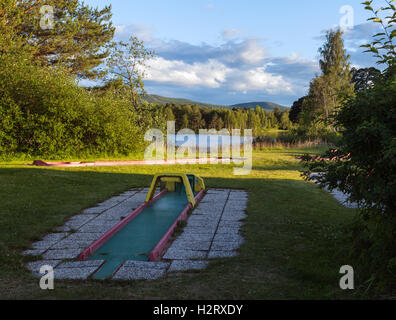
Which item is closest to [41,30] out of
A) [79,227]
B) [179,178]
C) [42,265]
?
[179,178]

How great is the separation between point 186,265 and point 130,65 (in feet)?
66.6

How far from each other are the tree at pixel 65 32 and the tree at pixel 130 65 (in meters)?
0.92

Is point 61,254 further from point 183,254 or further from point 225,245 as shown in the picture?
point 225,245

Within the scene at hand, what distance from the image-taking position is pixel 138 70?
22.9 m

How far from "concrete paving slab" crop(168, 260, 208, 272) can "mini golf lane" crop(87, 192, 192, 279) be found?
1.66 feet

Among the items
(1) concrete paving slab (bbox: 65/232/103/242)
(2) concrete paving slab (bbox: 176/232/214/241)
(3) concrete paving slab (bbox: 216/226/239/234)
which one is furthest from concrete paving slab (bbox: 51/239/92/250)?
(3) concrete paving slab (bbox: 216/226/239/234)

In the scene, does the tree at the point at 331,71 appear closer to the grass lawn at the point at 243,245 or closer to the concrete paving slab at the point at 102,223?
the grass lawn at the point at 243,245

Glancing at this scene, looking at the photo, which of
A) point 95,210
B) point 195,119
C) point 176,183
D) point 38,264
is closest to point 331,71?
point 195,119

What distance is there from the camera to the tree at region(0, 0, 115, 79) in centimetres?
1916

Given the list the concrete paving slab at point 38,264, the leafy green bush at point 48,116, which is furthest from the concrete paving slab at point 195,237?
the leafy green bush at point 48,116

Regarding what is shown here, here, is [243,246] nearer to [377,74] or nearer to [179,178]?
[377,74]

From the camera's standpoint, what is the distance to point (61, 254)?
4.88m

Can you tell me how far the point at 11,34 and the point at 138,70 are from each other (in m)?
7.21

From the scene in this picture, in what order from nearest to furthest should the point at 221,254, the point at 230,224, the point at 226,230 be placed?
the point at 221,254 < the point at 226,230 < the point at 230,224
